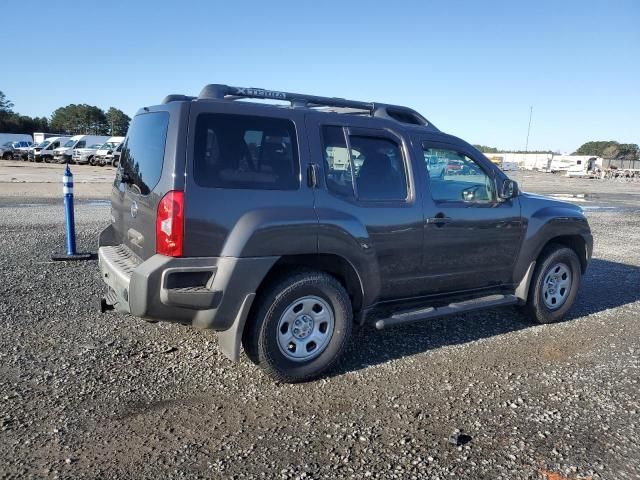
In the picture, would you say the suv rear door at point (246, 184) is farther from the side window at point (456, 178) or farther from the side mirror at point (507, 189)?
the side mirror at point (507, 189)

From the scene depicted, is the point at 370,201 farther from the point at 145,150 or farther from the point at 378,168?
the point at 145,150

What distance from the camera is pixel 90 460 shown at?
2.89m

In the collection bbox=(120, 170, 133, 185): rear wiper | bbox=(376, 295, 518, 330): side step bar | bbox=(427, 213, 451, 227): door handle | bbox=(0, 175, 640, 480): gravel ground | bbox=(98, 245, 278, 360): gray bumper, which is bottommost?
bbox=(0, 175, 640, 480): gravel ground

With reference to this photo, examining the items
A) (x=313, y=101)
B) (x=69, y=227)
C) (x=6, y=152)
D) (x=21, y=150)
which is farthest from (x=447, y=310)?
(x=6, y=152)

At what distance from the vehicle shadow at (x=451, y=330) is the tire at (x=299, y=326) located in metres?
0.32

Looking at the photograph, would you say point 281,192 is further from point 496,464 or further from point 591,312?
point 591,312

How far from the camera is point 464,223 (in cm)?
471

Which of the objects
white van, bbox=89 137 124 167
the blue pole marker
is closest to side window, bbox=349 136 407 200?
the blue pole marker

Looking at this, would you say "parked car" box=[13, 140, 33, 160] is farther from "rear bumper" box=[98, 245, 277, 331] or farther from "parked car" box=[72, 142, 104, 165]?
"rear bumper" box=[98, 245, 277, 331]

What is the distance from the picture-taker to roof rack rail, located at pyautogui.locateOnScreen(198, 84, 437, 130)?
3.99 m

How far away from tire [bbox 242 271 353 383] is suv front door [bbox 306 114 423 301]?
0.94 ft

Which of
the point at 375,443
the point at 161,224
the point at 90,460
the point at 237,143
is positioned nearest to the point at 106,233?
the point at 161,224

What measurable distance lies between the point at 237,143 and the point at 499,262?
281cm

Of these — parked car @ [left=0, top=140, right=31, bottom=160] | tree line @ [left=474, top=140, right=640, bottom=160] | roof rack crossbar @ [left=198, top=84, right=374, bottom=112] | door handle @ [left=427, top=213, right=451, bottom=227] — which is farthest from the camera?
tree line @ [left=474, top=140, right=640, bottom=160]
